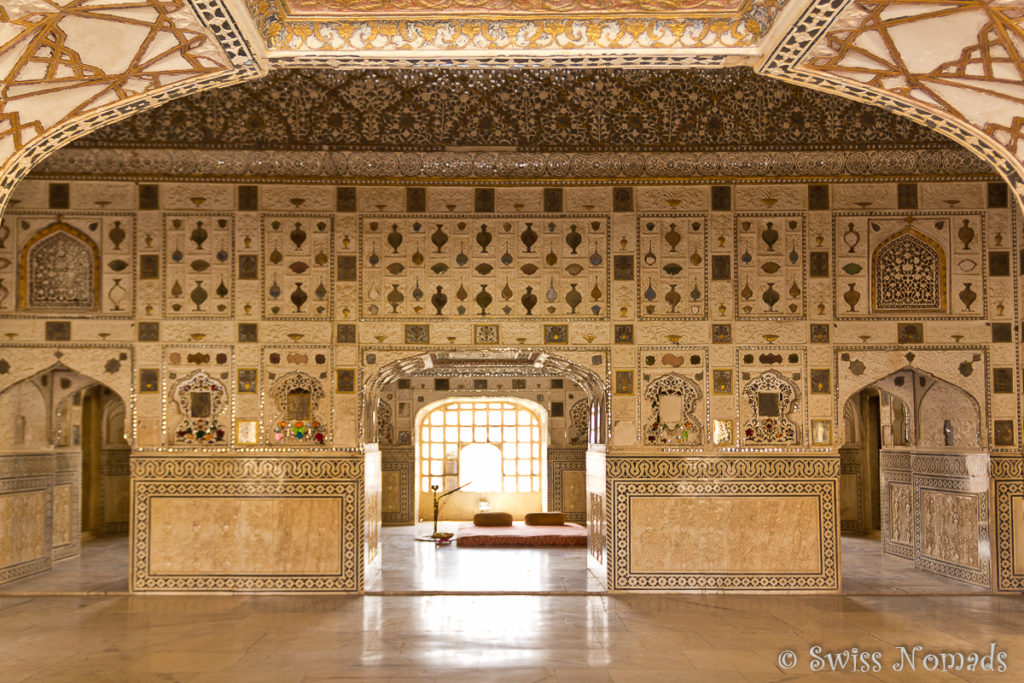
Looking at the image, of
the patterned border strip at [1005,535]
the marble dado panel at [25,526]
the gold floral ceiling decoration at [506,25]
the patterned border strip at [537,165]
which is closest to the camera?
the gold floral ceiling decoration at [506,25]

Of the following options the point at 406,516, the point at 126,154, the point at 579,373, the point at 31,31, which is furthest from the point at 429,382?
the point at 31,31

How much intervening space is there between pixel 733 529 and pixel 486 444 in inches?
336

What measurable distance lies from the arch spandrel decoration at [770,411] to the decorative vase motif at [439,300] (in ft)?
10.4

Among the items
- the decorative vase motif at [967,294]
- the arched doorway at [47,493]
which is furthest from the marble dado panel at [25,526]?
the decorative vase motif at [967,294]

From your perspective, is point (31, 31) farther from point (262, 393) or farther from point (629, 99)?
point (629, 99)

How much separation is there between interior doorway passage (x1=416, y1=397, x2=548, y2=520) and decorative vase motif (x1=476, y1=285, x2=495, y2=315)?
7.69 meters

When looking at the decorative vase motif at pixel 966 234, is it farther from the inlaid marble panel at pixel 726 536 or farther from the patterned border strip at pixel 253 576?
the patterned border strip at pixel 253 576

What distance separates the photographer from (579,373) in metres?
10.0

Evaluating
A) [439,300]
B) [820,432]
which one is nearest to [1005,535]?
[820,432]

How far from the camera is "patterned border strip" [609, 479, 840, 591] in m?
9.11

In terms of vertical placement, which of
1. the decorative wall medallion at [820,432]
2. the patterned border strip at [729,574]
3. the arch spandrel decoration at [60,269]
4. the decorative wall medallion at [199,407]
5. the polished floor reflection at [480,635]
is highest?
the arch spandrel decoration at [60,269]

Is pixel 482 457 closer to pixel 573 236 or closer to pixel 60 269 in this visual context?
pixel 573 236

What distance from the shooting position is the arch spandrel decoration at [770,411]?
926 cm

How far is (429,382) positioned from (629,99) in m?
8.13
